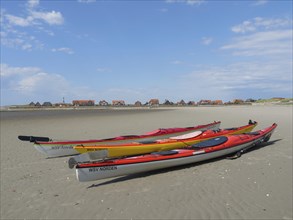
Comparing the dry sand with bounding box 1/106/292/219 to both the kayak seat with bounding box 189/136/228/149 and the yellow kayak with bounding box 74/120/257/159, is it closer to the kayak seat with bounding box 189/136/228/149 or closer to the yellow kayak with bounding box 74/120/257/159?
the kayak seat with bounding box 189/136/228/149

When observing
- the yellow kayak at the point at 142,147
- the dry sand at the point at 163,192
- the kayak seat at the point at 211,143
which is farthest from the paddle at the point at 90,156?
the kayak seat at the point at 211,143

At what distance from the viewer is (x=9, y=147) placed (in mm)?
12695

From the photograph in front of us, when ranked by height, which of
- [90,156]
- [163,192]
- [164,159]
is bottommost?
[163,192]

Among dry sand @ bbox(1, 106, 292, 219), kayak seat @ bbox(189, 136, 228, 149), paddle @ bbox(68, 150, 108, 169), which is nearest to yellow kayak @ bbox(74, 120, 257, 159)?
paddle @ bbox(68, 150, 108, 169)

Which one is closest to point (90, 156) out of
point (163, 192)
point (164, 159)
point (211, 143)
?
point (164, 159)

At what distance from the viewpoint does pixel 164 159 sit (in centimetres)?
787

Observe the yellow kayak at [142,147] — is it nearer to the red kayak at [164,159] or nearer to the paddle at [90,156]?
the paddle at [90,156]

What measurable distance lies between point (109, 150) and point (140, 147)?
1.17 metres

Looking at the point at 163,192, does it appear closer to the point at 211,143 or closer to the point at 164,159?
the point at 164,159

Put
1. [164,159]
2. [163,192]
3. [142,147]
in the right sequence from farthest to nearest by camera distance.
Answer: [142,147] < [164,159] < [163,192]

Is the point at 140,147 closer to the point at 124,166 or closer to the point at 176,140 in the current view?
the point at 176,140

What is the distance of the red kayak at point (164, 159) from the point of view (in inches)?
273

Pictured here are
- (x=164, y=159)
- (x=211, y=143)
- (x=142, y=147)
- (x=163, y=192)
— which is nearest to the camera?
(x=163, y=192)

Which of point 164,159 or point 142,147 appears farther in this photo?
point 142,147
